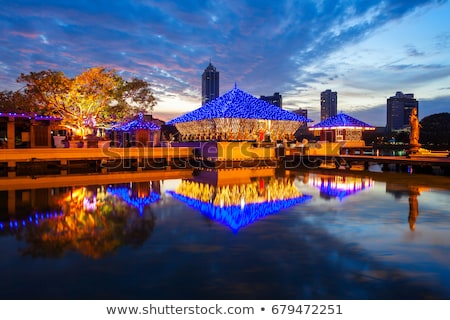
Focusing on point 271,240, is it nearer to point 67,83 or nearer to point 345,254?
point 345,254

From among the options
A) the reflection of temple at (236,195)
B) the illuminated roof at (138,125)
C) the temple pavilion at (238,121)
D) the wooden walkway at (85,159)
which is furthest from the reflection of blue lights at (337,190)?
the illuminated roof at (138,125)

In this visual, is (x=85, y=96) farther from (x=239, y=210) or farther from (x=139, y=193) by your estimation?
(x=239, y=210)

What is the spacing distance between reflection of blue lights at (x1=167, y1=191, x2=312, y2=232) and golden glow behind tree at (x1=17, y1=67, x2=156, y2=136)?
19.6m

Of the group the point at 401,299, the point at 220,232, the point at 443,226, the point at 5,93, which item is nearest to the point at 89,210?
the point at 220,232

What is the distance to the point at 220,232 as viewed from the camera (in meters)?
7.37

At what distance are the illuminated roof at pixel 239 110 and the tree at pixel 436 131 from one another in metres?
37.8

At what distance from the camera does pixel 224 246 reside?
6340 millimetres

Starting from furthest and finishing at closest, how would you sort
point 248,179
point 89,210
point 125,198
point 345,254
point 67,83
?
point 67,83, point 248,179, point 125,198, point 89,210, point 345,254

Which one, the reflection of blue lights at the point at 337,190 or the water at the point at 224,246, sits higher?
the reflection of blue lights at the point at 337,190

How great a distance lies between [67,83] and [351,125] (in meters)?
30.0

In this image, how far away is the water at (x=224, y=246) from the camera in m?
4.47

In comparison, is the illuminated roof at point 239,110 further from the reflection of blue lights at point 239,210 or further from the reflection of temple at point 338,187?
the reflection of blue lights at point 239,210

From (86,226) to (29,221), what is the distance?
1.75m

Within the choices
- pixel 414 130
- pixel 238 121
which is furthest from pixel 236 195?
pixel 414 130
